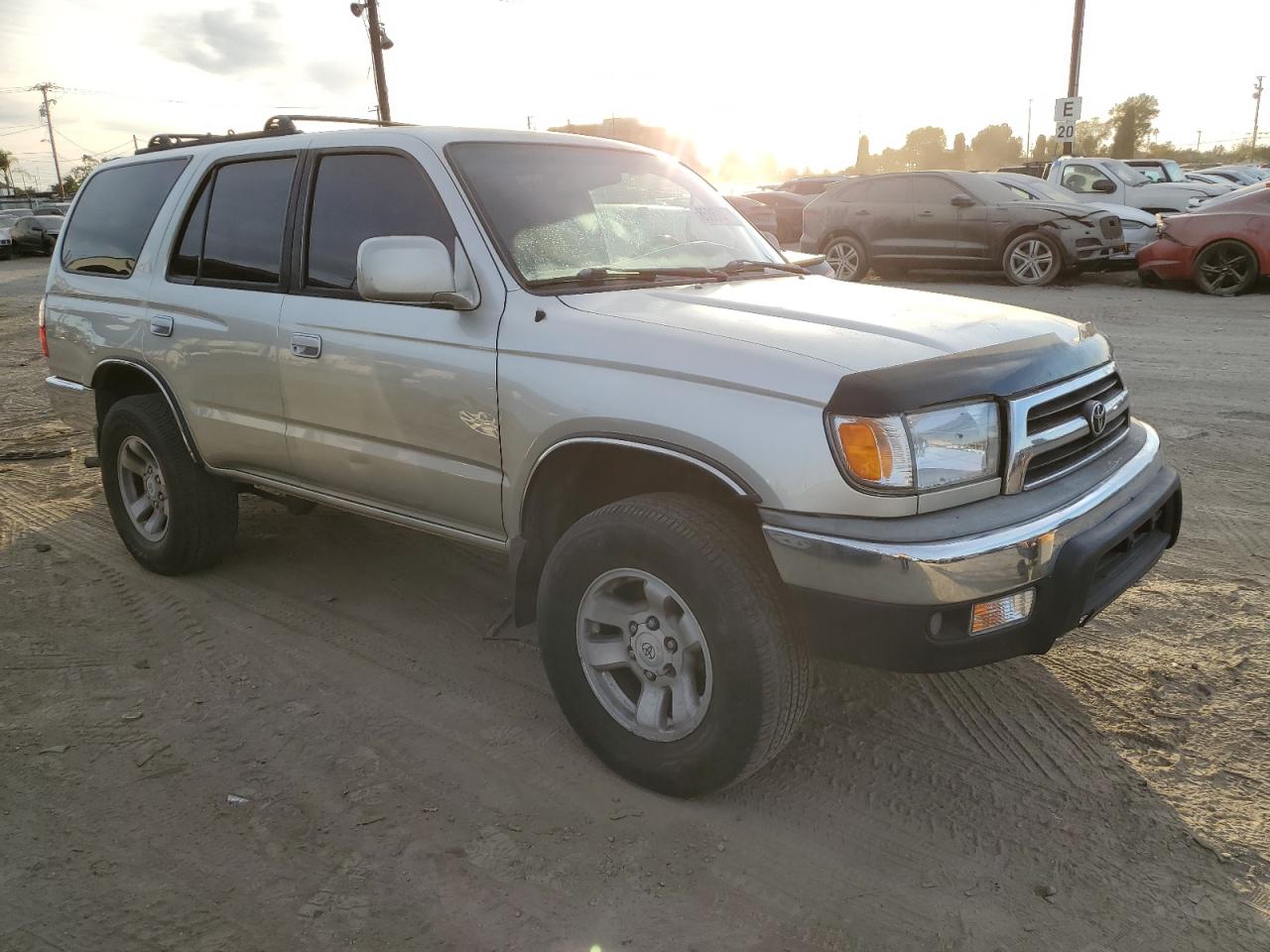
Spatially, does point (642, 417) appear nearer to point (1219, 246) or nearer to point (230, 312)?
point (230, 312)

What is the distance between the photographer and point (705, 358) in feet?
8.57

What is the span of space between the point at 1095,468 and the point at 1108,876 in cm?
111

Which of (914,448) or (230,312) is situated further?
(230,312)

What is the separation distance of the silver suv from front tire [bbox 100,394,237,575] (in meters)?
0.04

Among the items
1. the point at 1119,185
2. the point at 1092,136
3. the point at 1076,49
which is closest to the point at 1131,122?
the point at 1092,136

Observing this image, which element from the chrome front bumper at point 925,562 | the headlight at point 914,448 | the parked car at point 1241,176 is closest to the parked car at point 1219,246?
the chrome front bumper at point 925,562

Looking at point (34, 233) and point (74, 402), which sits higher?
point (34, 233)

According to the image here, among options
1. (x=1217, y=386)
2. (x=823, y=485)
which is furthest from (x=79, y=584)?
(x=1217, y=386)

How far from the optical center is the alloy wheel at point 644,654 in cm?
273

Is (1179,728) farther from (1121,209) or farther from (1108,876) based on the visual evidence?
(1121,209)

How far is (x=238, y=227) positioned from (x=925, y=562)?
10.1 feet

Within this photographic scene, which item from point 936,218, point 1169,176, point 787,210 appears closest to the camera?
point 936,218

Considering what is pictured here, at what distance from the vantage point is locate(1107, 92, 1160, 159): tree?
A: 61.5 metres

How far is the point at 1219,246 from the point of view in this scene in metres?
11.8
